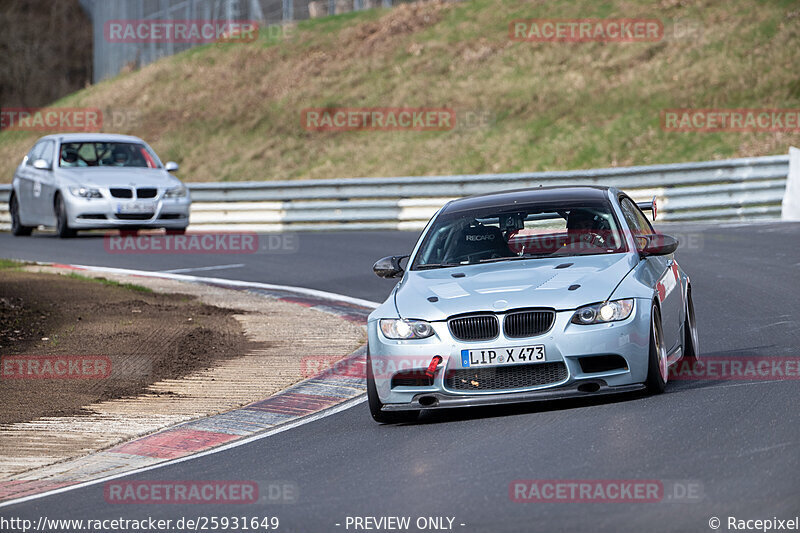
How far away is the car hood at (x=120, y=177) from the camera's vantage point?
22.5 metres

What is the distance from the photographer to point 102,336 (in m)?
12.3

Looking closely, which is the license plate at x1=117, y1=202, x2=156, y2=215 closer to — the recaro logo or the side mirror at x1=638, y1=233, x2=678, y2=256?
the recaro logo

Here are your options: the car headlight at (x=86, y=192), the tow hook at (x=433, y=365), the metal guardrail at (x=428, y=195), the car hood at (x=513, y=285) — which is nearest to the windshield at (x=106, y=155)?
the car headlight at (x=86, y=192)

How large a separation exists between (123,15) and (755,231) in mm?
35967

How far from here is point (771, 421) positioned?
749 cm

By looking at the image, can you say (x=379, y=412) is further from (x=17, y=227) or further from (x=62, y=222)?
(x=17, y=227)

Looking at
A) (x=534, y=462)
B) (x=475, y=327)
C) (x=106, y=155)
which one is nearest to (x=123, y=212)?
(x=106, y=155)

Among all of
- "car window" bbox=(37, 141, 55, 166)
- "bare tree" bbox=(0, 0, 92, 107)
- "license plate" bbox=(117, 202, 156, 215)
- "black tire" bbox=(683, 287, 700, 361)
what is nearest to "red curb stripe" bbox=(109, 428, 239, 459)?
"black tire" bbox=(683, 287, 700, 361)

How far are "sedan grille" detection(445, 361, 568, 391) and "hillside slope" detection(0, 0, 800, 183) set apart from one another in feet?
65.0

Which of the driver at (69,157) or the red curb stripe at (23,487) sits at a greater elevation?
the driver at (69,157)

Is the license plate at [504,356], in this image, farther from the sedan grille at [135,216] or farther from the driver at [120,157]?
the driver at [120,157]

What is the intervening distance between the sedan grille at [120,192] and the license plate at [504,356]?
15172 mm

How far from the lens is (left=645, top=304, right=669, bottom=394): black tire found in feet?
27.3

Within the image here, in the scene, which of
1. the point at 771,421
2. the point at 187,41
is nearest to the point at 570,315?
the point at 771,421
